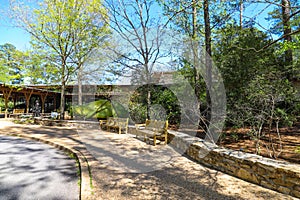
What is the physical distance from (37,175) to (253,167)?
145 inches

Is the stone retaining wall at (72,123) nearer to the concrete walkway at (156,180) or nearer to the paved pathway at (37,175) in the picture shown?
the paved pathway at (37,175)

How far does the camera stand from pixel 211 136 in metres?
5.18

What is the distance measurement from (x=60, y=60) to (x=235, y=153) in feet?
33.8

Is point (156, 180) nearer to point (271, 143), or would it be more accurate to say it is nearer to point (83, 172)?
point (83, 172)

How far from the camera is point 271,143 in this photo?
4.16 meters

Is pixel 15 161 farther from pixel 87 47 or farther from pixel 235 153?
pixel 87 47

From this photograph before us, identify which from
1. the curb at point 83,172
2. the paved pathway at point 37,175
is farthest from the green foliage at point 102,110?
the paved pathway at point 37,175

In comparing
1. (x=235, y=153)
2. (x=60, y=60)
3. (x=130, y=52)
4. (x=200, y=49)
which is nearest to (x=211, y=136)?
(x=235, y=153)

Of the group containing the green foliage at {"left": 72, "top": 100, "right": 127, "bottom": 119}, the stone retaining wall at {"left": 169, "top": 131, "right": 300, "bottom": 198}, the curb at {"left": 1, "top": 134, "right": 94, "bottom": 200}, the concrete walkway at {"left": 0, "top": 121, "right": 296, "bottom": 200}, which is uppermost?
the green foliage at {"left": 72, "top": 100, "right": 127, "bottom": 119}

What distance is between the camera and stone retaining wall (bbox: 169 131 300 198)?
2.52m

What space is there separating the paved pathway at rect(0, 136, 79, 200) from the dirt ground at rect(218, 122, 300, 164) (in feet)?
11.4

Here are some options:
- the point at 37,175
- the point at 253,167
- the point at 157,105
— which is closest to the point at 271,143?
the point at 253,167

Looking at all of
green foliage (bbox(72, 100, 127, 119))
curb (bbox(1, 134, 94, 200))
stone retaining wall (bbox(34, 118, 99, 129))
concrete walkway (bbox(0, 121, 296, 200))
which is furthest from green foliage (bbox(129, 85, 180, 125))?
curb (bbox(1, 134, 94, 200))

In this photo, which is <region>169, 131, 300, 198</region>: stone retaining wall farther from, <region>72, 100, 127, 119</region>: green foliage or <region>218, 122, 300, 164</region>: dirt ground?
<region>72, 100, 127, 119</region>: green foliage
